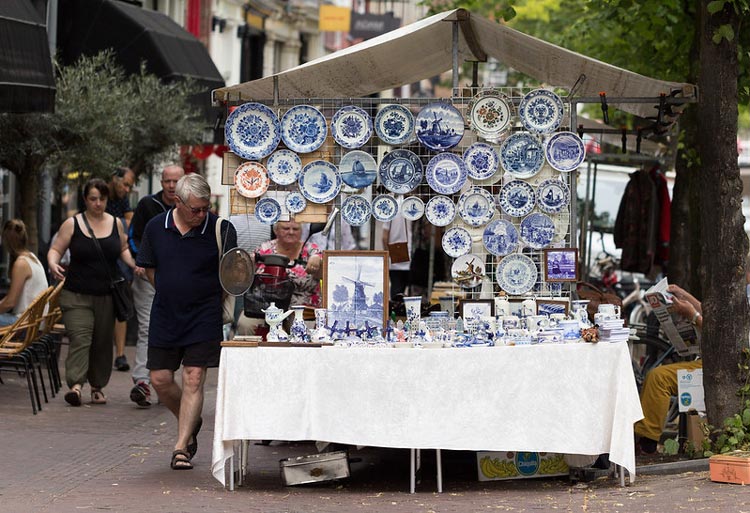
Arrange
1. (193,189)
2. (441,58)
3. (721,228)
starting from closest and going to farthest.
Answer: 1. (193,189)
2. (721,228)
3. (441,58)

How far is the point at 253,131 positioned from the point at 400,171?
104cm

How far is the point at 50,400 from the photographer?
41.8 ft

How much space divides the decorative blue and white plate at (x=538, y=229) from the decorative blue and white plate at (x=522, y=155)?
289 millimetres

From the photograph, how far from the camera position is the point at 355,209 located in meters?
9.43

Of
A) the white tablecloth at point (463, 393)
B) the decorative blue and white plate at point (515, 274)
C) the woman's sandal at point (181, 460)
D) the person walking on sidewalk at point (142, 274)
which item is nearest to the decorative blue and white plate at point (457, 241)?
the decorative blue and white plate at point (515, 274)

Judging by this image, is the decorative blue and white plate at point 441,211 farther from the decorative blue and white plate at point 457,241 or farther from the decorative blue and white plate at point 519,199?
the decorative blue and white plate at point 519,199

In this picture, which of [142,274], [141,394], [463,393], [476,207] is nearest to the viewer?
[463,393]

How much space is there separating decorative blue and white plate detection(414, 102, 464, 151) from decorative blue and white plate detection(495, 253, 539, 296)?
0.88 meters

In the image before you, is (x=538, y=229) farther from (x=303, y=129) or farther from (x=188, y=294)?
(x=188, y=294)

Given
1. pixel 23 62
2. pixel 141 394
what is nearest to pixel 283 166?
pixel 141 394

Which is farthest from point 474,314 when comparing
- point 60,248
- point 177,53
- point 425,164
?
point 177,53

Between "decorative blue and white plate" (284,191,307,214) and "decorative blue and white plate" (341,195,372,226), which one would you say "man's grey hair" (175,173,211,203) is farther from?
"decorative blue and white plate" (341,195,372,226)

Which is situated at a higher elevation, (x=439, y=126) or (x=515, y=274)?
(x=439, y=126)

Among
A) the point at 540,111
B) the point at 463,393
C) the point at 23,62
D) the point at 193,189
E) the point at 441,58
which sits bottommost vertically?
the point at 463,393
